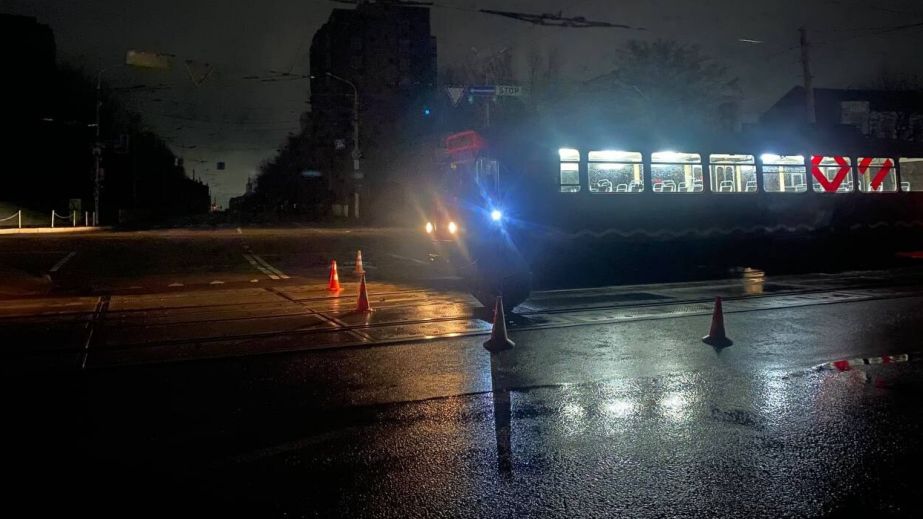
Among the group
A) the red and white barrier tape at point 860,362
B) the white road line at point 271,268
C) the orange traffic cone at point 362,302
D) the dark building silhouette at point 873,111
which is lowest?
the red and white barrier tape at point 860,362

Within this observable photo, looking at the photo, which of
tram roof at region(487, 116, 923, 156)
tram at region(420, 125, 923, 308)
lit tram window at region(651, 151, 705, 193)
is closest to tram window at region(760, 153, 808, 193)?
tram at region(420, 125, 923, 308)

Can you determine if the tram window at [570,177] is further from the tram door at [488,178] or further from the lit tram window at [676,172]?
the lit tram window at [676,172]

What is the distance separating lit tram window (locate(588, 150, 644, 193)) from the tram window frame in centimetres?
1051

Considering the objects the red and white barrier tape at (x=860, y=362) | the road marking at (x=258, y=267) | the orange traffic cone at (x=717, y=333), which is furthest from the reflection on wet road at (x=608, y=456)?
the road marking at (x=258, y=267)

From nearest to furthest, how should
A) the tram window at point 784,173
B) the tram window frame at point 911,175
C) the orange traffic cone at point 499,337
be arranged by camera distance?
1. the orange traffic cone at point 499,337
2. the tram window at point 784,173
3. the tram window frame at point 911,175

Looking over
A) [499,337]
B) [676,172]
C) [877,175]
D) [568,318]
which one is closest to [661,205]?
[676,172]

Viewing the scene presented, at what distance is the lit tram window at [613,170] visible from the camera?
1761 centimetres

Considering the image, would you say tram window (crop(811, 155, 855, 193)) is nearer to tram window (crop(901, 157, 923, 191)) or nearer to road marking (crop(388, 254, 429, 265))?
tram window (crop(901, 157, 923, 191))

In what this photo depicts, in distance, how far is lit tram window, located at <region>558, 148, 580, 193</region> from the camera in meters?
17.2

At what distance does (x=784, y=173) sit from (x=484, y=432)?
17832 mm

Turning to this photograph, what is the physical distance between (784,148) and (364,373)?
16.9 metres

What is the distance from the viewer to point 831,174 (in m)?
21.3

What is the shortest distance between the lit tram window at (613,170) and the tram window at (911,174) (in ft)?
34.7

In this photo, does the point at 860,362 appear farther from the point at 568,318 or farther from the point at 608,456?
the point at 608,456
